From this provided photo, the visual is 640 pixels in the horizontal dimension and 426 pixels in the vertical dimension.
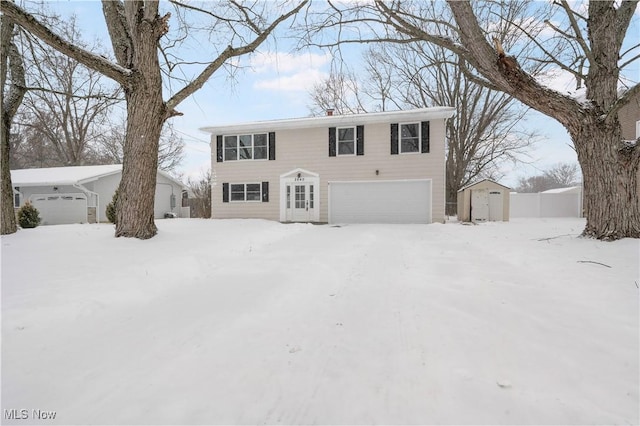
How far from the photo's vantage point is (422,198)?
13.2m

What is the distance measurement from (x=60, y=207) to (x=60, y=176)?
1.76 m

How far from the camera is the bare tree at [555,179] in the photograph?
156 ft

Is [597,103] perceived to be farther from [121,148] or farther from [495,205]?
[121,148]

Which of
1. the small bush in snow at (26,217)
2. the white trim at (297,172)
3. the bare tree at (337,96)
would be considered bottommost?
the small bush in snow at (26,217)

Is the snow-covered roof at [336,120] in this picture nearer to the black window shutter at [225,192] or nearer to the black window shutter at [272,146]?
the black window shutter at [272,146]

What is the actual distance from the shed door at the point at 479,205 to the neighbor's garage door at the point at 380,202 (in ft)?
11.7

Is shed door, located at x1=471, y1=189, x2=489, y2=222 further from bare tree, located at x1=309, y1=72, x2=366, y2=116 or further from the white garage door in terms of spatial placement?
the white garage door

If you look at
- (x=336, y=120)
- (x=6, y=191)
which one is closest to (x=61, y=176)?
(x=6, y=191)

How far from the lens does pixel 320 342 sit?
243cm

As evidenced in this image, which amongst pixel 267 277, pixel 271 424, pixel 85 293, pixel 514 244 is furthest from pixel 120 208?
pixel 514 244

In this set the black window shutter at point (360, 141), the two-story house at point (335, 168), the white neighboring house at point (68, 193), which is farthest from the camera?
the white neighboring house at point (68, 193)

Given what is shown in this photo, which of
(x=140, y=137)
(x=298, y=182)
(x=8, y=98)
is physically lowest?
(x=298, y=182)

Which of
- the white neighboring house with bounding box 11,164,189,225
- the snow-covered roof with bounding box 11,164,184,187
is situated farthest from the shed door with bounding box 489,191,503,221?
the snow-covered roof with bounding box 11,164,184,187

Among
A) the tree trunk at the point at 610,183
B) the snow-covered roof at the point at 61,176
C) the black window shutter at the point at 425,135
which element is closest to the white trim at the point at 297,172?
the black window shutter at the point at 425,135
